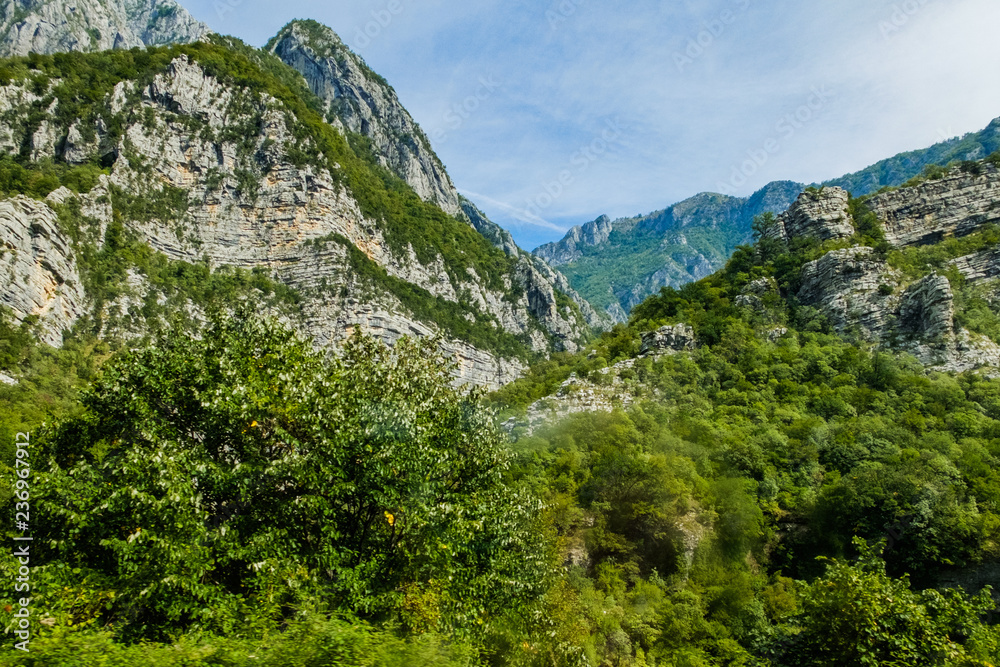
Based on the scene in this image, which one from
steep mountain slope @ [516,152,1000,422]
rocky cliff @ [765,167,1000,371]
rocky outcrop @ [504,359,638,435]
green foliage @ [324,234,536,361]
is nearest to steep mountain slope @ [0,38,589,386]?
green foliage @ [324,234,536,361]

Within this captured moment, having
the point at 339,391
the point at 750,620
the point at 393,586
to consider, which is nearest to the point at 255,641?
the point at 393,586

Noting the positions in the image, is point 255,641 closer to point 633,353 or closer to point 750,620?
point 750,620

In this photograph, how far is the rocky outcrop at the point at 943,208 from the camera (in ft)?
178

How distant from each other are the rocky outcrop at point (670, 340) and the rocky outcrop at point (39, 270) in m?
77.9

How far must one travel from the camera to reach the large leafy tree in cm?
986

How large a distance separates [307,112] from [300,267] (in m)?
46.4

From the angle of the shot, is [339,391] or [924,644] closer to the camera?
[339,391]

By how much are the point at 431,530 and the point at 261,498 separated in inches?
153

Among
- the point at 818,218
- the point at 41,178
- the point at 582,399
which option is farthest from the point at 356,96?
the point at 582,399

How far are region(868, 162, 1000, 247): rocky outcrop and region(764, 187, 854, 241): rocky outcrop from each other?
150 inches

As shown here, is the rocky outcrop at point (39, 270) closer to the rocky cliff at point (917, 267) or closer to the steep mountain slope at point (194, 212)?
the steep mountain slope at point (194, 212)

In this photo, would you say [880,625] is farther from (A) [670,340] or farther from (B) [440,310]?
(B) [440,310]

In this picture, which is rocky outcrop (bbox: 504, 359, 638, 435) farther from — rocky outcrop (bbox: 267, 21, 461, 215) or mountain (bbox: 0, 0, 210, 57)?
mountain (bbox: 0, 0, 210, 57)

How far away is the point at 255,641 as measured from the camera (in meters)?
8.73
